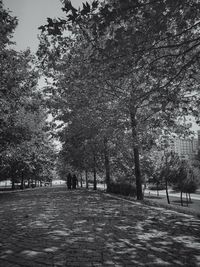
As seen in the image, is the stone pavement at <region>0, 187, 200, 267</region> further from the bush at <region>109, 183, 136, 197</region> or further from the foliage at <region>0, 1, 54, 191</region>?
the bush at <region>109, 183, 136, 197</region>

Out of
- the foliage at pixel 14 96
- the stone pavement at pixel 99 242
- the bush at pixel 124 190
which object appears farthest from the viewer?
the bush at pixel 124 190

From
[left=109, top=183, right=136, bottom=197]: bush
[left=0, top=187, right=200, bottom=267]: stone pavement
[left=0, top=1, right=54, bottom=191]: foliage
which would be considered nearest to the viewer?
[left=0, top=187, right=200, bottom=267]: stone pavement

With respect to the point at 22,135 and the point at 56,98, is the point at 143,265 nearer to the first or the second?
the point at 56,98

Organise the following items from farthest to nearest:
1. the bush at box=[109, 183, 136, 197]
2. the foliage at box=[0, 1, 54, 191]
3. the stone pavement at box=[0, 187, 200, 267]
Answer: the bush at box=[109, 183, 136, 197]
the foliage at box=[0, 1, 54, 191]
the stone pavement at box=[0, 187, 200, 267]

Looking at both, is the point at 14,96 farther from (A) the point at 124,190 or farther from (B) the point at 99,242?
(B) the point at 99,242

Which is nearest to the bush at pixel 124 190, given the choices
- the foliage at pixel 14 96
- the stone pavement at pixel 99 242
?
the foliage at pixel 14 96

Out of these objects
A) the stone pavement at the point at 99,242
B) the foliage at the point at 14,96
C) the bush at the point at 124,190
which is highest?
the foliage at the point at 14,96

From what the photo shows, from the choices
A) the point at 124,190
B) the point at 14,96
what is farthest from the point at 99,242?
the point at 124,190

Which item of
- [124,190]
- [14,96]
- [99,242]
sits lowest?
[124,190]

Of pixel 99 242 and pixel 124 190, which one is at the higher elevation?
pixel 99 242

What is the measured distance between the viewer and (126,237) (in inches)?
197

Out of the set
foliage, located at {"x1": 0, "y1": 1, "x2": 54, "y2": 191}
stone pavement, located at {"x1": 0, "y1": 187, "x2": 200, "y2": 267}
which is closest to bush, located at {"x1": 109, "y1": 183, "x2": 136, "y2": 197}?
foliage, located at {"x1": 0, "y1": 1, "x2": 54, "y2": 191}

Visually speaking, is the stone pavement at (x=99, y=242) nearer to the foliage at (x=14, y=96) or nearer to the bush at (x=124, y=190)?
the foliage at (x=14, y=96)

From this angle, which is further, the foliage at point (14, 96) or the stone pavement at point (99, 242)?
the foliage at point (14, 96)
